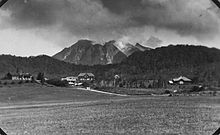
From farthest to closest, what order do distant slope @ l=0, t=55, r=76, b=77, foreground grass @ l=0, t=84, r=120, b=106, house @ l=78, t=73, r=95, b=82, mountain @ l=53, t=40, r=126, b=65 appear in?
Result: 1. foreground grass @ l=0, t=84, r=120, b=106
2. house @ l=78, t=73, r=95, b=82
3. distant slope @ l=0, t=55, r=76, b=77
4. mountain @ l=53, t=40, r=126, b=65

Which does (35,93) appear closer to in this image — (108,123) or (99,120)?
(99,120)

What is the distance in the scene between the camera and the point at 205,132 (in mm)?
9430

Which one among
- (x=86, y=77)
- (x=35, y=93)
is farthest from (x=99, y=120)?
(x=35, y=93)

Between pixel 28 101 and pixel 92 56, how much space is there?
29.9 m

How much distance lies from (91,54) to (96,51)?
1.25 ft

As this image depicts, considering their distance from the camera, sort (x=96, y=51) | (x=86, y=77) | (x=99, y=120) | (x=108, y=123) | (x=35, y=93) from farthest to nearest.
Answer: (x=35, y=93), (x=99, y=120), (x=108, y=123), (x=86, y=77), (x=96, y=51)

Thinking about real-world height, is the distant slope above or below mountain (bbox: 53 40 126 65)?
below

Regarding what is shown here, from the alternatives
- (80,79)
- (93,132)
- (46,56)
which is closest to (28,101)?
(93,132)

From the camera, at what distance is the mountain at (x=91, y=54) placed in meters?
3.73

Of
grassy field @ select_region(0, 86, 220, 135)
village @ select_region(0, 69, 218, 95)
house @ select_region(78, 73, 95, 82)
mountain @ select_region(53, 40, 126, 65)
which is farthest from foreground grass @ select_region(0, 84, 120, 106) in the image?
mountain @ select_region(53, 40, 126, 65)

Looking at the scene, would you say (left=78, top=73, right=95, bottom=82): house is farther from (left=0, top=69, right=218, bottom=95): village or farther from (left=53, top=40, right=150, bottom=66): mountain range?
(left=53, top=40, right=150, bottom=66): mountain range

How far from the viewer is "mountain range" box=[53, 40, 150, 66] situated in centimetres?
374

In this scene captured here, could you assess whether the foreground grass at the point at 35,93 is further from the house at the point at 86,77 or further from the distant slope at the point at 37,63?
the distant slope at the point at 37,63

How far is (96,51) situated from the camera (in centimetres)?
421
